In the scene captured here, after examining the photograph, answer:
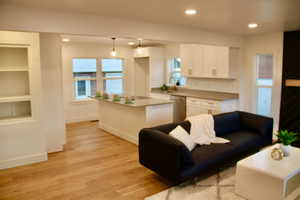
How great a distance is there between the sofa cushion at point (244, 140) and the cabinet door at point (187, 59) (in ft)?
8.74

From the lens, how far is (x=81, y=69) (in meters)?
7.48

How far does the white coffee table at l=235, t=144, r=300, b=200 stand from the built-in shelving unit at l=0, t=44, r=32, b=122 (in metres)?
3.57

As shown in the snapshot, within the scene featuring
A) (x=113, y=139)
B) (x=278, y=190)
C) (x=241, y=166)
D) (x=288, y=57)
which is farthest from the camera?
(x=113, y=139)

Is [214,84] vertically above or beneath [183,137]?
above

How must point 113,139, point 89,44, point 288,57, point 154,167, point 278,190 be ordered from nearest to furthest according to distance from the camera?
point 278,190, point 154,167, point 288,57, point 113,139, point 89,44

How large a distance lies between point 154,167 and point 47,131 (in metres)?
2.34

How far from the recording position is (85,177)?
3.68 metres

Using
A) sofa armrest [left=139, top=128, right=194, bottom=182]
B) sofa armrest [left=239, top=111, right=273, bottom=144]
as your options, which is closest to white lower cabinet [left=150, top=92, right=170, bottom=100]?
sofa armrest [left=239, top=111, right=273, bottom=144]

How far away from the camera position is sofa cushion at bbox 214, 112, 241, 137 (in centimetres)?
443

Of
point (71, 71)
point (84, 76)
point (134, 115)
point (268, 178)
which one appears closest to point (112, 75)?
point (84, 76)

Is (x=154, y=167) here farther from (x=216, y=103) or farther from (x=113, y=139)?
(x=216, y=103)

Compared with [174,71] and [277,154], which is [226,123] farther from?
[174,71]

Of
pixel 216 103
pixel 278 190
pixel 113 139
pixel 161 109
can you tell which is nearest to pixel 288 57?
pixel 216 103

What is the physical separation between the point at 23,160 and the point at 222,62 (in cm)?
472
